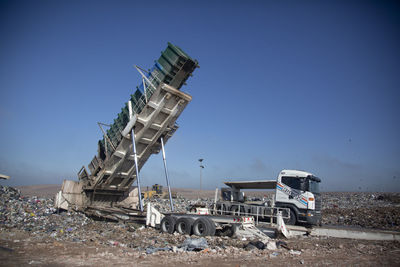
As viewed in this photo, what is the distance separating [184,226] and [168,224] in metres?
0.68

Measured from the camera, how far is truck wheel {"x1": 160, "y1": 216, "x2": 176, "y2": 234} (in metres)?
8.79

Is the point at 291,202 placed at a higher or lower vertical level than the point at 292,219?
higher

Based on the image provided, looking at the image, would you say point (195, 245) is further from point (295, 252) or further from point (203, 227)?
point (295, 252)

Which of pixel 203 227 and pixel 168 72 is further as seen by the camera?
pixel 168 72

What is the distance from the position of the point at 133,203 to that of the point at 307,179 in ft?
26.0

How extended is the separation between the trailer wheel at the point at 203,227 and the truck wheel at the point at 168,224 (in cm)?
90

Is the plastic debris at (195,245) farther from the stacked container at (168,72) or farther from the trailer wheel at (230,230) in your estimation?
the stacked container at (168,72)

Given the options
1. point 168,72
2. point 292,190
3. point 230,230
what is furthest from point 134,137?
point 292,190

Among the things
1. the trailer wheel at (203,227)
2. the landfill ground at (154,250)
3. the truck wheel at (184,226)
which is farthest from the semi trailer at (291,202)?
the truck wheel at (184,226)

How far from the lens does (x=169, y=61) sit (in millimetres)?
9008

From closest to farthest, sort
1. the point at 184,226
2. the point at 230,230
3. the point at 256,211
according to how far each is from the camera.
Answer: the point at 230,230 → the point at 184,226 → the point at 256,211

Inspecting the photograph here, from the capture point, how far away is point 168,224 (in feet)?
29.6

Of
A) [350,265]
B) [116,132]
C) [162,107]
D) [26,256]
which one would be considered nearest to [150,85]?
[162,107]

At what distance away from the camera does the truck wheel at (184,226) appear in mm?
8312
